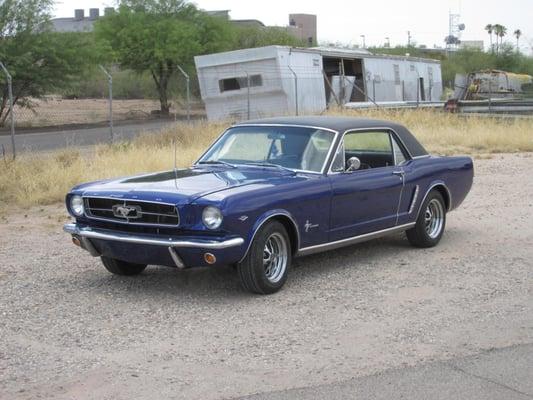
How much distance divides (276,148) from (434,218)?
2219mm

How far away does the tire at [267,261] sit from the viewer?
6.28 m

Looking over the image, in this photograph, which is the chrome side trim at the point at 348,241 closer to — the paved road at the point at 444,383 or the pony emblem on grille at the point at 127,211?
the pony emblem on grille at the point at 127,211

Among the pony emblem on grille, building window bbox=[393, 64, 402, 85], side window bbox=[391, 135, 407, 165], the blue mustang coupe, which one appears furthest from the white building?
the pony emblem on grille

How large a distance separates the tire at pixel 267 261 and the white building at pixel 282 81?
1624 cm

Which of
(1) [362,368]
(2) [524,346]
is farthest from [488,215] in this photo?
(1) [362,368]

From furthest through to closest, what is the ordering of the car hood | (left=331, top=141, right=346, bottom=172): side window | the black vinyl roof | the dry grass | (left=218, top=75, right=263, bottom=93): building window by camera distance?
(left=218, top=75, right=263, bottom=93): building window → the dry grass → the black vinyl roof → (left=331, top=141, right=346, bottom=172): side window → the car hood

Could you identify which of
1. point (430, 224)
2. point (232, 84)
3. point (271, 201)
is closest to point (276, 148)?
point (271, 201)

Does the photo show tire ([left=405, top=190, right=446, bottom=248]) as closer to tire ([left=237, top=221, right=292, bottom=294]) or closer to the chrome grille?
tire ([left=237, top=221, right=292, bottom=294])

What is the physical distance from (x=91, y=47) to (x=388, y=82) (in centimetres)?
1218

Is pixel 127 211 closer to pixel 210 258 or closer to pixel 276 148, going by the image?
pixel 210 258

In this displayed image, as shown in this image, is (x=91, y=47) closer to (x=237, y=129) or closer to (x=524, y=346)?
(x=237, y=129)

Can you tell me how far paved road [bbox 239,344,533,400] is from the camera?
442 cm

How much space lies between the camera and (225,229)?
604cm

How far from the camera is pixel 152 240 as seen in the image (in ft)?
20.2
